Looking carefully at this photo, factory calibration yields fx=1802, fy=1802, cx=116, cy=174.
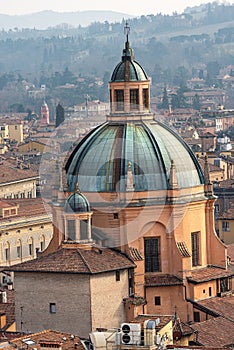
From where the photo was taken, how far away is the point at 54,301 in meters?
36.0

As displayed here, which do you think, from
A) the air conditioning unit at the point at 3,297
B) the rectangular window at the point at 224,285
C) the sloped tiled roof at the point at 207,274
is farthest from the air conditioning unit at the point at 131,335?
the air conditioning unit at the point at 3,297

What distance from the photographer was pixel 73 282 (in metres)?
35.8

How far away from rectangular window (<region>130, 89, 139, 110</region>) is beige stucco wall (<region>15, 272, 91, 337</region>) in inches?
197

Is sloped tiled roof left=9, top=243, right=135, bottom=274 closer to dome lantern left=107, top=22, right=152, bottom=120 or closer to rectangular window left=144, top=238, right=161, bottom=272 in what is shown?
rectangular window left=144, top=238, right=161, bottom=272

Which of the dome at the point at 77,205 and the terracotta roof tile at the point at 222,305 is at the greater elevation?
the dome at the point at 77,205

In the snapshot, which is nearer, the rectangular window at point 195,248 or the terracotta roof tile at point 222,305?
the terracotta roof tile at point 222,305

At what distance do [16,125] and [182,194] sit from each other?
303 feet

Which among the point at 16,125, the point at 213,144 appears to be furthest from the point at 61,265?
the point at 16,125

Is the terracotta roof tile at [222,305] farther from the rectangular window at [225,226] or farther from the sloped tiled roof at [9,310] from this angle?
the rectangular window at [225,226]

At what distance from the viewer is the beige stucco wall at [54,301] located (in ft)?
117

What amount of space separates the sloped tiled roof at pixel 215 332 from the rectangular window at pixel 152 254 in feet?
6.86

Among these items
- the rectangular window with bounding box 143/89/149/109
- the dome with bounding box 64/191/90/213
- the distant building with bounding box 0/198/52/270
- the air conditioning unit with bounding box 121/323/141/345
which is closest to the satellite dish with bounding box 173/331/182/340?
the dome with bounding box 64/191/90/213

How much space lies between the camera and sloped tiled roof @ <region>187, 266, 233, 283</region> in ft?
126

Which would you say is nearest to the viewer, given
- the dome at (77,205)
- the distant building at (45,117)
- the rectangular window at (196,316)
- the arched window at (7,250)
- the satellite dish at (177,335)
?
the satellite dish at (177,335)
